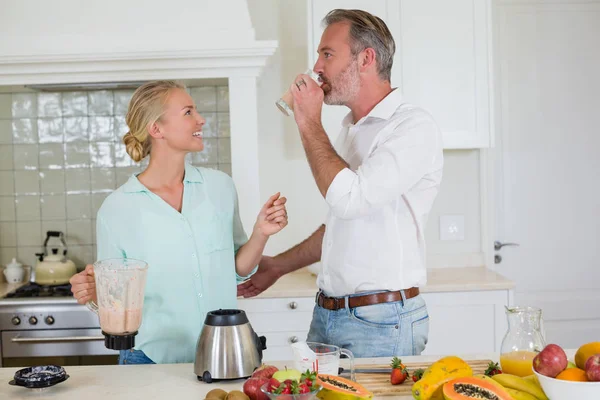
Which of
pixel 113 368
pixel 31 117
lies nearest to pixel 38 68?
pixel 31 117

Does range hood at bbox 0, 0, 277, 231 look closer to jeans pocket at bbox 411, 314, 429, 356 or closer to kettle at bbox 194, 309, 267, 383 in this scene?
jeans pocket at bbox 411, 314, 429, 356

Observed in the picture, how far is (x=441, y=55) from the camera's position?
3.56 metres

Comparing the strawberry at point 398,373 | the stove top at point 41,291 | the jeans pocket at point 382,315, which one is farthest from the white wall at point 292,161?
the strawberry at point 398,373

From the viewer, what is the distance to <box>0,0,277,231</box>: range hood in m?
3.36

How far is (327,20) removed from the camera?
7.72 feet

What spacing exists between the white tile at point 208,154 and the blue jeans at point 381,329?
197cm

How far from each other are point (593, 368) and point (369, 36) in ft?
3.98

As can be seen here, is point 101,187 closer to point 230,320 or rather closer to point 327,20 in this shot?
point 327,20

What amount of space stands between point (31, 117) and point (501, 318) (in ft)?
8.61

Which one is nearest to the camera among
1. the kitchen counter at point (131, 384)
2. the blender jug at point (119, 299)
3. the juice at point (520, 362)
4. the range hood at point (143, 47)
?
the juice at point (520, 362)

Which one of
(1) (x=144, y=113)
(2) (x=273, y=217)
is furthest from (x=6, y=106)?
(2) (x=273, y=217)

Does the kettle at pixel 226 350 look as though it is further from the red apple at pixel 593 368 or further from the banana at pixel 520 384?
the red apple at pixel 593 368

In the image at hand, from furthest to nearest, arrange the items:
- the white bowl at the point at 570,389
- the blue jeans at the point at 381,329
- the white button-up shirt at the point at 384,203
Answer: the blue jeans at the point at 381,329
the white button-up shirt at the point at 384,203
the white bowl at the point at 570,389

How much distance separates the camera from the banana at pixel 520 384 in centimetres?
156
